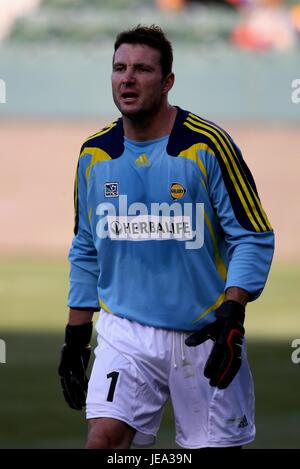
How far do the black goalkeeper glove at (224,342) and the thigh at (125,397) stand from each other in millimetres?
379

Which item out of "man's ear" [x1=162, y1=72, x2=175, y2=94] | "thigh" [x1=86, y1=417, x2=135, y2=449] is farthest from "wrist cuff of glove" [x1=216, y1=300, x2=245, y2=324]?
"man's ear" [x1=162, y1=72, x2=175, y2=94]

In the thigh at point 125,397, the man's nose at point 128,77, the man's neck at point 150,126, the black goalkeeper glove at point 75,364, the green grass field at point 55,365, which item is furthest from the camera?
the green grass field at point 55,365

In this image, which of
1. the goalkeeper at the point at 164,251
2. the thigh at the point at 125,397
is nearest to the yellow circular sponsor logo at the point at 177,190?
the goalkeeper at the point at 164,251

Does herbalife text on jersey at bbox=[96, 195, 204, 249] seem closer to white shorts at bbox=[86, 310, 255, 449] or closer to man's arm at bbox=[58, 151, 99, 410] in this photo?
man's arm at bbox=[58, 151, 99, 410]

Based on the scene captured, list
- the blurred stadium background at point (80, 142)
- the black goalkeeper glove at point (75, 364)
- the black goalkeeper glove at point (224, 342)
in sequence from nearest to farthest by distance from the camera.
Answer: the black goalkeeper glove at point (224, 342), the black goalkeeper glove at point (75, 364), the blurred stadium background at point (80, 142)

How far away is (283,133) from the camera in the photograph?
28266 mm

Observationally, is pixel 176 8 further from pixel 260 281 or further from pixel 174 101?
pixel 260 281

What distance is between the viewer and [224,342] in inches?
232

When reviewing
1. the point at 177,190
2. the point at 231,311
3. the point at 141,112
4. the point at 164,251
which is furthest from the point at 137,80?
the point at 231,311

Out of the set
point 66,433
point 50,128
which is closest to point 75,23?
point 50,128

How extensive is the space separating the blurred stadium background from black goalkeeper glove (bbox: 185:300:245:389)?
3096 mm

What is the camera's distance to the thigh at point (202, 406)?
626 cm

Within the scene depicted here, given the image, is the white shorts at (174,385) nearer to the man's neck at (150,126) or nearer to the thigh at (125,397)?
the thigh at (125,397)

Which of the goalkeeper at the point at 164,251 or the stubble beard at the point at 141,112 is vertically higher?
the stubble beard at the point at 141,112
